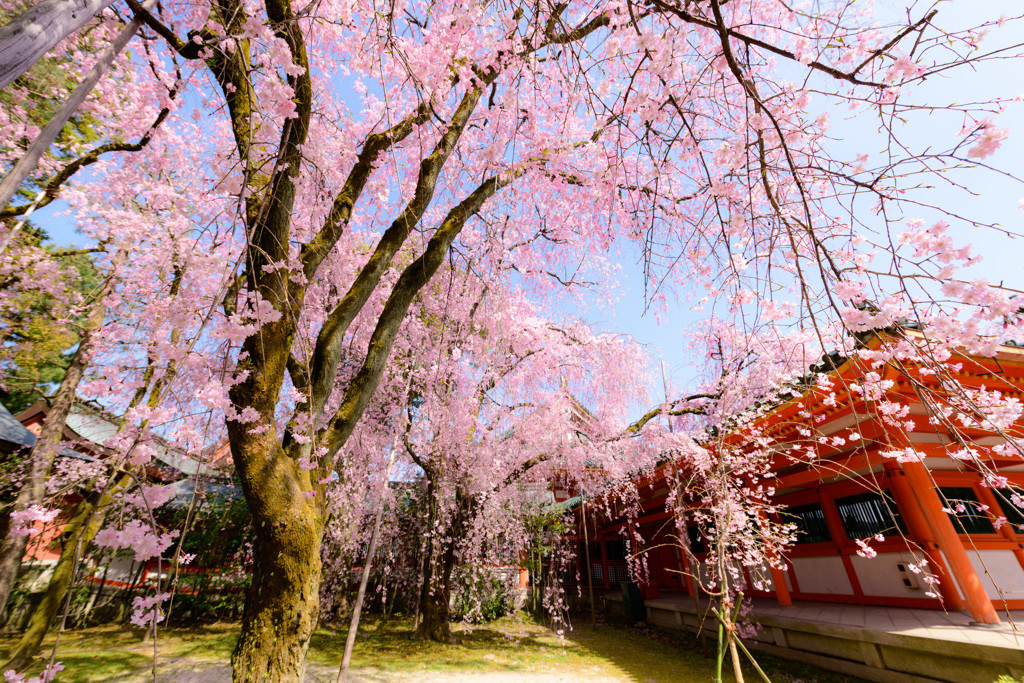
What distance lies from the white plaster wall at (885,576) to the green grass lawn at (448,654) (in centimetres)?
178

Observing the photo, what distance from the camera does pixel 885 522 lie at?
20.4 feet

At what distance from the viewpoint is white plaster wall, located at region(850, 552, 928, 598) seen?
19.2ft

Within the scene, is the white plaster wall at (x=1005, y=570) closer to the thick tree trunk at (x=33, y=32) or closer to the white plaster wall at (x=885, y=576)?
the white plaster wall at (x=885, y=576)

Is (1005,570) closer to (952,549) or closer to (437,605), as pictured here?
(952,549)

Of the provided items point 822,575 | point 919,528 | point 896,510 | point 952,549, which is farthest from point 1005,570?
point 822,575

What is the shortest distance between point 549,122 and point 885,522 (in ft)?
24.5

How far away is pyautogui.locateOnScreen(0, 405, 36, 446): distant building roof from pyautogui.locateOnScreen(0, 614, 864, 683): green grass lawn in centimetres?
315

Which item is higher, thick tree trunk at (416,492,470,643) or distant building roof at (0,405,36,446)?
distant building roof at (0,405,36,446)

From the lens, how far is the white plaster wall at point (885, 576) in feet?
19.2

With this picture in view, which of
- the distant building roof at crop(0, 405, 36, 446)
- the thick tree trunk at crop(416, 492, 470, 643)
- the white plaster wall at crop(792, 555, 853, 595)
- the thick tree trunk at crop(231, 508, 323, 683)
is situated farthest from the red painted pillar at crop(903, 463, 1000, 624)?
the distant building roof at crop(0, 405, 36, 446)

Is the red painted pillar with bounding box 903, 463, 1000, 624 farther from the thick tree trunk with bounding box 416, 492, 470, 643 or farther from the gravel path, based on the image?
the thick tree trunk with bounding box 416, 492, 470, 643

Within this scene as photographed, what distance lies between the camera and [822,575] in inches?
285

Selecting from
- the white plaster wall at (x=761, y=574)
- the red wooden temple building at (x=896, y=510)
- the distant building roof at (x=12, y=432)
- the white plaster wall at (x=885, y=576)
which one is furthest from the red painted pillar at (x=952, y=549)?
the distant building roof at (x=12, y=432)

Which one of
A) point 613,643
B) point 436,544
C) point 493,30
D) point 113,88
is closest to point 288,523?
point 493,30
